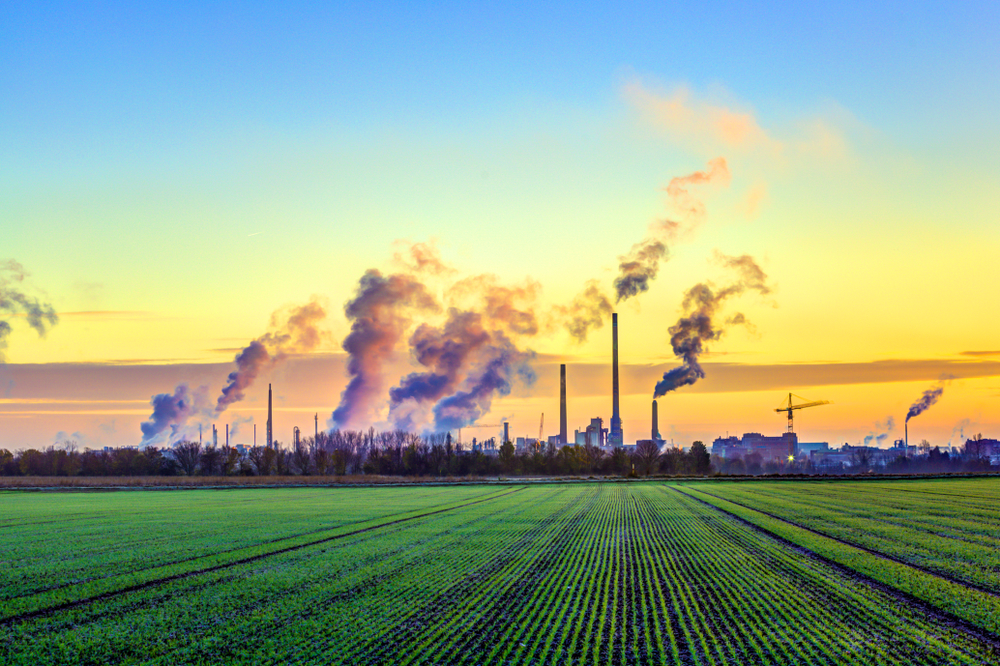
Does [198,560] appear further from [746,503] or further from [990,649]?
[746,503]

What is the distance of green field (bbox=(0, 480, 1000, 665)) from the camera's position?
13.4 m

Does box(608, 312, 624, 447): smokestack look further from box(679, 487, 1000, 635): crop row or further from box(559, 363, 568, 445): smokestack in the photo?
box(679, 487, 1000, 635): crop row

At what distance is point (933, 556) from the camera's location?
23.9m

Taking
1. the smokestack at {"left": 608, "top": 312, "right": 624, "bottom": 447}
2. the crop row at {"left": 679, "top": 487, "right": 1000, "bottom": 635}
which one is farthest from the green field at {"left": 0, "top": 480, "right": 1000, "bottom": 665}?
the smokestack at {"left": 608, "top": 312, "right": 624, "bottom": 447}

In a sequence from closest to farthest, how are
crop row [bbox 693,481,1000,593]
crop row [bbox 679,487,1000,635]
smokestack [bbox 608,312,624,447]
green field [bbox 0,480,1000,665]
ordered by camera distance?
green field [bbox 0,480,1000,665] < crop row [bbox 679,487,1000,635] < crop row [bbox 693,481,1000,593] < smokestack [bbox 608,312,624,447]

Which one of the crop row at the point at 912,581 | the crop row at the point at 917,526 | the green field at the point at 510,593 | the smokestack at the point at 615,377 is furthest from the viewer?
the smokestack at the point at 615,377

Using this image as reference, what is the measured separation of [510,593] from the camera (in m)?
18.1

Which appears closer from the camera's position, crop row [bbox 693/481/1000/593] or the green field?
A: the green field

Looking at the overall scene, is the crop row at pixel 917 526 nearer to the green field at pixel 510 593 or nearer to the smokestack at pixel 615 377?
the green field at pixel 510 593

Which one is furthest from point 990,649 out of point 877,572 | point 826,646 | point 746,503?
point 746,503

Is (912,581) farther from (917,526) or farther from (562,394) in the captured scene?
(562,394)

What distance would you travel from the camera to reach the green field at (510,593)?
13.4 meters

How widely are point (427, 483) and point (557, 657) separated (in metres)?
88.9

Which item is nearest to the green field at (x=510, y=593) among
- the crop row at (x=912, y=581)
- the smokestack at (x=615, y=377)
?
the crop row at (x=912, y=581)
